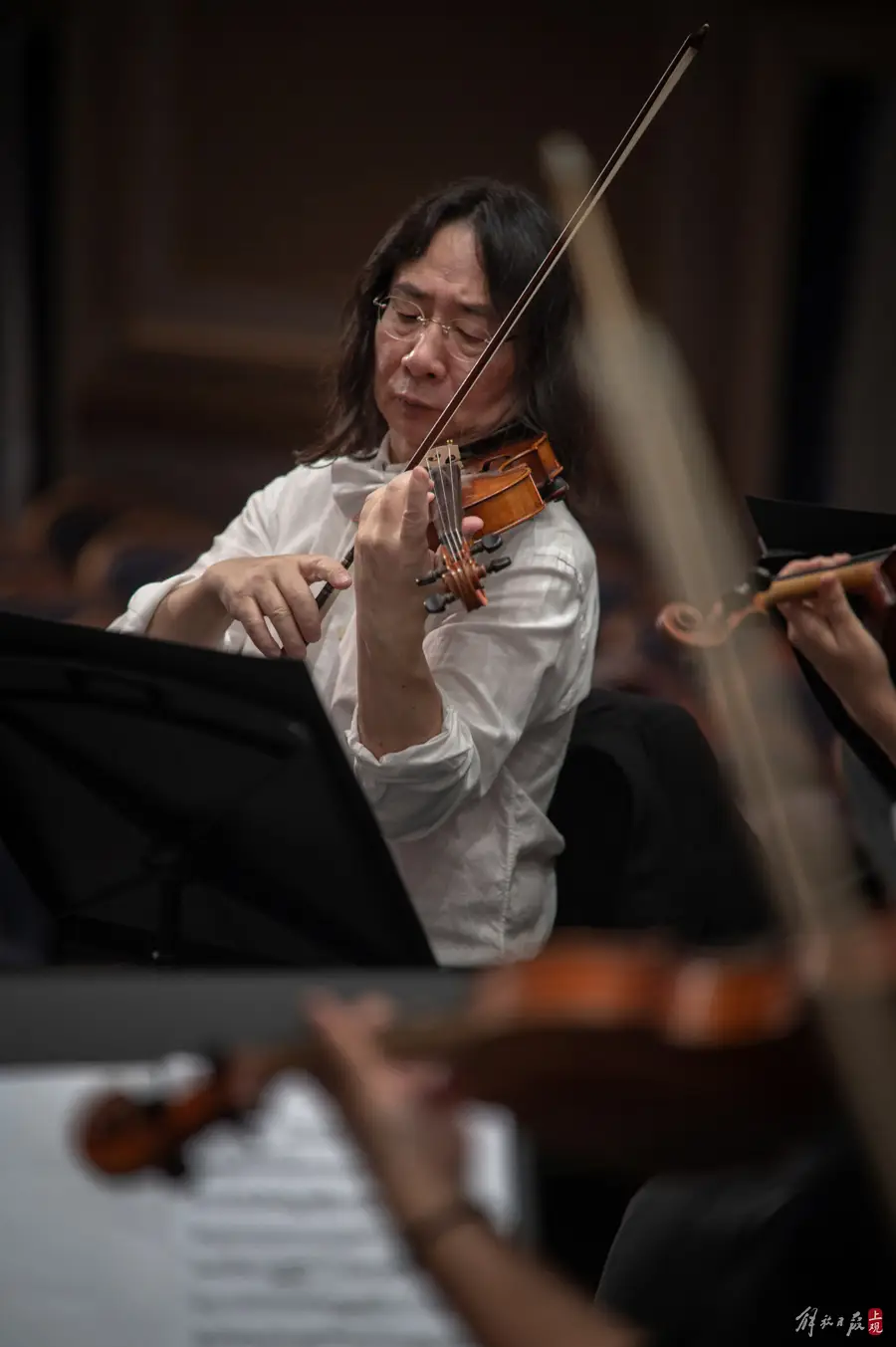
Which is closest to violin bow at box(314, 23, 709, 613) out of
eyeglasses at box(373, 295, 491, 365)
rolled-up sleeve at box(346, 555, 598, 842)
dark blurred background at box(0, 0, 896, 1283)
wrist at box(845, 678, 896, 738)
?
eyeglasses at box(373, 295, 491, 365)

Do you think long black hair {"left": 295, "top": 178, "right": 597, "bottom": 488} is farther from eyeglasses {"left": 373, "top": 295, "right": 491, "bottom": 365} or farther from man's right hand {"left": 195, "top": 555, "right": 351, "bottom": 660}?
man's right hand {"left": 195, "top": 555, "right": 351, "bottom": 660}

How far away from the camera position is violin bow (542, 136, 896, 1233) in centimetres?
56

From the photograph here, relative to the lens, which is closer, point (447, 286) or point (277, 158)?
point (447, 286)

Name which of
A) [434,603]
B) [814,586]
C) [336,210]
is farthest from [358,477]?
[336,210]

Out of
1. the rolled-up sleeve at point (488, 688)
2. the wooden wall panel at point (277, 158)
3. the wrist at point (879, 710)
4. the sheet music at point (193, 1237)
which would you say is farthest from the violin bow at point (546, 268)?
the wooden wall panel at point (277, 158)

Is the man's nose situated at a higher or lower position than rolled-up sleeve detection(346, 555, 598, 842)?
higher

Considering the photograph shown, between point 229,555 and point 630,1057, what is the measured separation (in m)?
0.92

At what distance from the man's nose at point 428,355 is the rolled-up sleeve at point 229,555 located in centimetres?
21

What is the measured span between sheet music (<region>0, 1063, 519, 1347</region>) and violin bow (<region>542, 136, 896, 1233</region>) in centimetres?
19

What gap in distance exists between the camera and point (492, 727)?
1.25 m

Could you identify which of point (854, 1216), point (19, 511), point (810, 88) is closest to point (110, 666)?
point (854, 1216)

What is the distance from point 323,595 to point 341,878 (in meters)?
0.32

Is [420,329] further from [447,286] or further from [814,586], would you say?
[814,586]

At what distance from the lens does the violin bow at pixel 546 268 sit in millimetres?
1253
